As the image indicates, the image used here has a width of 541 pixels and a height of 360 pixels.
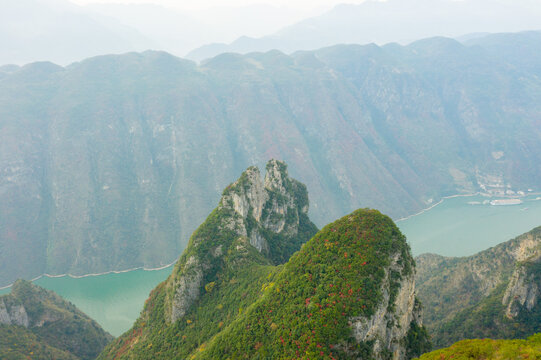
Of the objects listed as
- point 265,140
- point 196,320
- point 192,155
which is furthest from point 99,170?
point 196,320

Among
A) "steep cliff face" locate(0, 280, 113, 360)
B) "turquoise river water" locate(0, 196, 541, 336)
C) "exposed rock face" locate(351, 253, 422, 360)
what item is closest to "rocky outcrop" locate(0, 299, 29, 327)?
"steep cliff face" locate(0, 280, 113, 360)

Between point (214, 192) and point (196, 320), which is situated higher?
point (214, 192)

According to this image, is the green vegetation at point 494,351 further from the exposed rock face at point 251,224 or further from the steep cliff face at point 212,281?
the exposed rock face at point 251,224

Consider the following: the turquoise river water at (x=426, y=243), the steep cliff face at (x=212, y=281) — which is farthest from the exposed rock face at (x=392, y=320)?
the turquoise river water at (x=426, y=243)

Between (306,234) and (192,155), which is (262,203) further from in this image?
(192,155)

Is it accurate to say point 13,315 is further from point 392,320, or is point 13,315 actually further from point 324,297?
point 392,320

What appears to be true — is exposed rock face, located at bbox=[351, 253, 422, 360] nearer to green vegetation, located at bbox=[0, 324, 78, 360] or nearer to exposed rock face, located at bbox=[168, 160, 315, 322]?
exposed rock face, located at bbox=[168, 160, 315, 322]

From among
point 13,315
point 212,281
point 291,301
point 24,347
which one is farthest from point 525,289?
point 13,315
